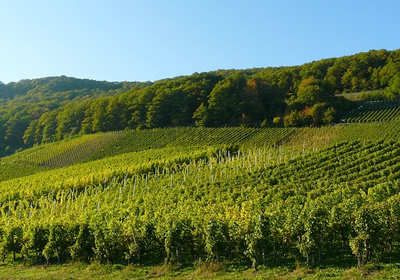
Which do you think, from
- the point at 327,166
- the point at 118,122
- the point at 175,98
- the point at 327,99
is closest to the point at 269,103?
the point at 327,99

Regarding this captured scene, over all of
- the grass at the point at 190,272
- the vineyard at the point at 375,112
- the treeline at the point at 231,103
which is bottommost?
the grass at the point at 190,272

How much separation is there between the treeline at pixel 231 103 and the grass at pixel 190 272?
153 ft

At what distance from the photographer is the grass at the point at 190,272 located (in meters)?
9.97

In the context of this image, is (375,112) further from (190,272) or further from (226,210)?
(190,272)

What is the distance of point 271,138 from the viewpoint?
44469 mm

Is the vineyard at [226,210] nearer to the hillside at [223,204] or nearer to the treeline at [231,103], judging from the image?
the hillside at [223,204]

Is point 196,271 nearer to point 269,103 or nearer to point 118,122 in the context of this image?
point 269,103

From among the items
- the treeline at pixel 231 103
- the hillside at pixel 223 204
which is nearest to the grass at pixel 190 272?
the hillside at pixel 223 204

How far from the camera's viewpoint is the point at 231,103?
63.9 metres

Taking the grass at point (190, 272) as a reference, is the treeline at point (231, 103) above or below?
above

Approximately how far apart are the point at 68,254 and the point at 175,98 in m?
56.7

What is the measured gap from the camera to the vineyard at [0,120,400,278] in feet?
37.7

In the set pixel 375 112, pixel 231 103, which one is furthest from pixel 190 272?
pixel 231 103

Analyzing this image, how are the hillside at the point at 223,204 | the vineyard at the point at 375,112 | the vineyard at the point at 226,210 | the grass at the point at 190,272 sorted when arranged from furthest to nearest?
the vineyard at the point at 375,112, the vineyard at the point at 226,210, the hillside at the point at 223,204, the grass at the point at 190,272
